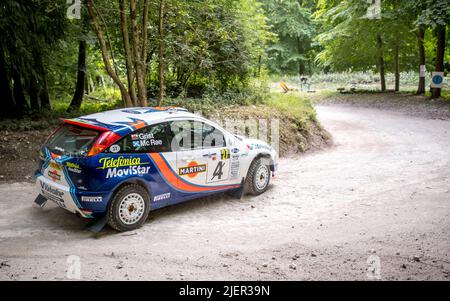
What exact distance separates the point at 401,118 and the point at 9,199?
675 inches

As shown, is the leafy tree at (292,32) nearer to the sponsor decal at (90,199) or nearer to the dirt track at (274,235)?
the dirt track at (274,235)

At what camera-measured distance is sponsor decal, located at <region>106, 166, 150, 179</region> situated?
5.84 m

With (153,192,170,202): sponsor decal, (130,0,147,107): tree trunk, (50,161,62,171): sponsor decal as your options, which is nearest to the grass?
(130,0,147,107): tree trunk

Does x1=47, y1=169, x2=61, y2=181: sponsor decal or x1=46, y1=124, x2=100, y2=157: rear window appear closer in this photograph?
x1=46, y1=124, x2=100, y2=157: rear window

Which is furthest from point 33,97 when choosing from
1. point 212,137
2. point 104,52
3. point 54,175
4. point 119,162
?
point 119,162

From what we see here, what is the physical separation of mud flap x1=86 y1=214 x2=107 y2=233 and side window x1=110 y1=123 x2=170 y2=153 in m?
1.05

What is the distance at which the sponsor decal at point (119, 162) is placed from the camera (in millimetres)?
5773

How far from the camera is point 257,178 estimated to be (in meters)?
8.27

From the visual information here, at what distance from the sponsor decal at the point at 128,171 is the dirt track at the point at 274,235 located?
0.88 metres

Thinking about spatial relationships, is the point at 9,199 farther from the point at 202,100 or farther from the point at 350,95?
the point at 350,95

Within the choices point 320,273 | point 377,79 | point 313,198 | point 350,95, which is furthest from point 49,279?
point 377,79

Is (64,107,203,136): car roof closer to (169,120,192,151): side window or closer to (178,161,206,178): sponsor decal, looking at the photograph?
(169,120,192,151): side window

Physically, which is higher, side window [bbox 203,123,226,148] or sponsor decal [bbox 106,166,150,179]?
side window [bbox 203,123,226,148]
